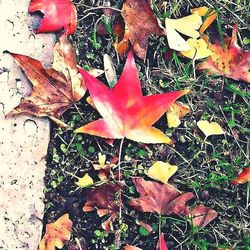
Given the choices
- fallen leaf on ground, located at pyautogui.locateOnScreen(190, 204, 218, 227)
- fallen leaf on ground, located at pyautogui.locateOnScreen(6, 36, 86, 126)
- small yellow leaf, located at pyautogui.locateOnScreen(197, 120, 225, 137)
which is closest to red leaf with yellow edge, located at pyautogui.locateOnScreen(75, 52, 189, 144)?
fallen leaf on ground, located at pyautogui.locateOnScreen(6, 36, 86, 126)

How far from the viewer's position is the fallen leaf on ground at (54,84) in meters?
2.11

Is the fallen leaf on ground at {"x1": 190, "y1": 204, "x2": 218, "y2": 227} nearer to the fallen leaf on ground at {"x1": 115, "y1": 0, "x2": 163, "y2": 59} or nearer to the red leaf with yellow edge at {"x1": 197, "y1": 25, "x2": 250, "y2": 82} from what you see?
the red leaf with yellow edge at {"x1": 197, "y1": 25, "x2": 250, "y2": 82}

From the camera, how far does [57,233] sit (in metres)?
2.10

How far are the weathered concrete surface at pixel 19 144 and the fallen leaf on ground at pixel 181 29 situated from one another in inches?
16.6

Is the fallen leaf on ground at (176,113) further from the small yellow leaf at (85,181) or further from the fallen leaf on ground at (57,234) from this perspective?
the fallen leaf on ground at (57,234)

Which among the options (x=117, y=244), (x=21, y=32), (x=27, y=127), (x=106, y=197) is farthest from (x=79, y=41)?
(x=117, y=244)

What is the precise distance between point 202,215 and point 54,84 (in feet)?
2.25

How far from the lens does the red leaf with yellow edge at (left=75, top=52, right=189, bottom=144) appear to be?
2070 mm

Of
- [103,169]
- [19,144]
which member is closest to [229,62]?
[103,169]

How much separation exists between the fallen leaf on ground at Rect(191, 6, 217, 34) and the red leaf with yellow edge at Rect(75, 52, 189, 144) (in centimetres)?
30

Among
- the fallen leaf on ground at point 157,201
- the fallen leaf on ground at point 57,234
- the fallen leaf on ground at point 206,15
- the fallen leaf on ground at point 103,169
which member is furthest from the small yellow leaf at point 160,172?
the fallen leaf on ground at point 206,15

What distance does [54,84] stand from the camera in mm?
2104

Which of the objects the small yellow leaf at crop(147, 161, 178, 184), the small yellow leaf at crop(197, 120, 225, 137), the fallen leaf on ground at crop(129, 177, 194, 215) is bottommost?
the fallen leaf on ground at crop(129, 177, 194, 215)

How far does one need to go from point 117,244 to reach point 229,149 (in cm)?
53
